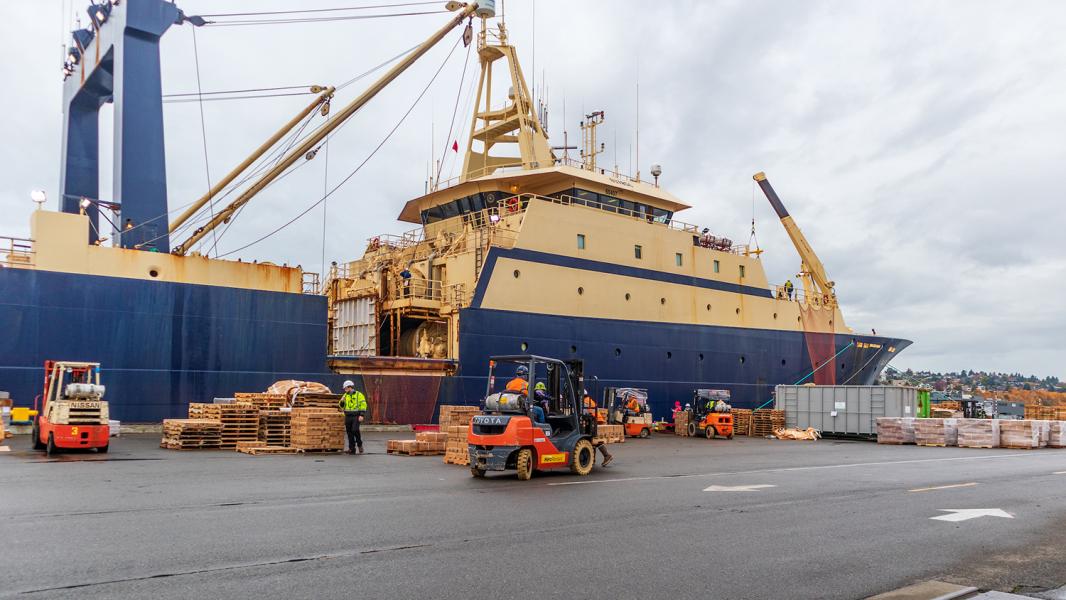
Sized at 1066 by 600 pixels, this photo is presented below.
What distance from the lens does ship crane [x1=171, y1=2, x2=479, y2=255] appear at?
837 inches

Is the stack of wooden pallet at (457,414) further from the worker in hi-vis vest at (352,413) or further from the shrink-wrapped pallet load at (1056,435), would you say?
the shrink-wrapped pallet load at (1056,435)

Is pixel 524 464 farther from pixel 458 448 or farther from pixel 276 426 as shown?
pixel 276 426

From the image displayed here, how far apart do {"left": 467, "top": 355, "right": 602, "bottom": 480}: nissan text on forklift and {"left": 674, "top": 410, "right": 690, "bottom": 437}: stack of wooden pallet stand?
40.7 feet

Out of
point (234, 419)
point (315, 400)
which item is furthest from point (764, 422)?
point (234, 419)

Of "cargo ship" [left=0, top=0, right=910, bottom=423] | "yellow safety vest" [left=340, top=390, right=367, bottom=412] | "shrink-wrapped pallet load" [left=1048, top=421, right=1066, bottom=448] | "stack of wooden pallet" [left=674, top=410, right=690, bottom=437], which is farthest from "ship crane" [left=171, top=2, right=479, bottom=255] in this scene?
"shrink-wrapped pallet load" [left=1048, top=421, right=1066, bottom=448]

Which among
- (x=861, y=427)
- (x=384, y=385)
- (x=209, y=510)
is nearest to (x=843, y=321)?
(x=861, y=427)

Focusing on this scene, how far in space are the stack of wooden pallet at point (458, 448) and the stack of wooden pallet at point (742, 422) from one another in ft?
48.1

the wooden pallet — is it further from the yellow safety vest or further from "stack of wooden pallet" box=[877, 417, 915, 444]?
"stack of wooden pallet" box=[877, 417, 915, 444]

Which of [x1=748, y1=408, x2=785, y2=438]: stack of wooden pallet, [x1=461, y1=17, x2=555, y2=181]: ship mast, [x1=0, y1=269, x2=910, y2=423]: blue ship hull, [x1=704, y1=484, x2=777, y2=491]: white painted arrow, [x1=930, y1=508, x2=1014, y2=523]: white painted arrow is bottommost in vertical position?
[x1=748, y1=408, x2=785, y2=438]: stack of wooden pallet

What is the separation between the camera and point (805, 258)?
3397cm

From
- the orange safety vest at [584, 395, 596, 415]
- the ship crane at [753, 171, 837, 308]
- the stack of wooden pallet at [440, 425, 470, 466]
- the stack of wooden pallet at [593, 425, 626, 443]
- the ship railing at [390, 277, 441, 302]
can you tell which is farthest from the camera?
the ship crane at [753, 171, 837, 308]

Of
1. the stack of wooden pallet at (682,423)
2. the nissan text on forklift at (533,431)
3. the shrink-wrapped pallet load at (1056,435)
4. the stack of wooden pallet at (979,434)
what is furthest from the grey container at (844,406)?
the nissan text on forklift at (533,431)

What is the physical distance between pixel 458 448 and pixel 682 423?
1248 centimetres

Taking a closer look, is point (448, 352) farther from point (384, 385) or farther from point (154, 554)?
point (154, 554)
